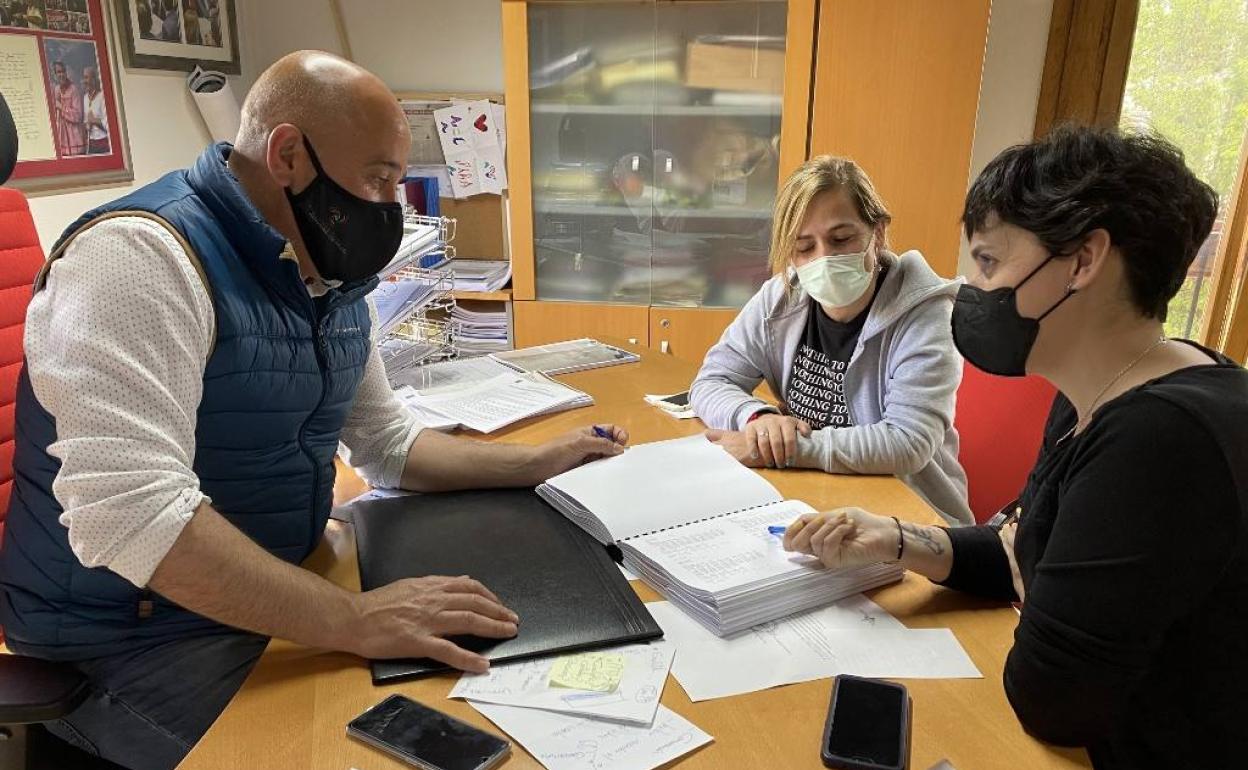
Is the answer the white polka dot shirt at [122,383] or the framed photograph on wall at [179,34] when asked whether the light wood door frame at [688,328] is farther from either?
the white polka dot shirt at [122,383]

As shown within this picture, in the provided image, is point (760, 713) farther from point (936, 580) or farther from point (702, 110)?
point (702, 110)

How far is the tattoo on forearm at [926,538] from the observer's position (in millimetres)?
1099

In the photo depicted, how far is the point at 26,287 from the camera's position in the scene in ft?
4.29

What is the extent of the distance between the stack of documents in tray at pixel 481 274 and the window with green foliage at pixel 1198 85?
208 cm

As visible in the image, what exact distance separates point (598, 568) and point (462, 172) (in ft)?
7.43

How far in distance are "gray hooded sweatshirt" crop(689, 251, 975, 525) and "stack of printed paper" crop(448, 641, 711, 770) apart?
66 centimetres

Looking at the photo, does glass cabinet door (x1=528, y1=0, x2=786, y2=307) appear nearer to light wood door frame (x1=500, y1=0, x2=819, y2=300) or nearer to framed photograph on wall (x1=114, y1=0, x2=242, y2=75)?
light wood door frame (x1=500, y1=0, x2=819, y2=300)

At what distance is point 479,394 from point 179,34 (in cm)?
179

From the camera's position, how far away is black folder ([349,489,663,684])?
3.17 ft

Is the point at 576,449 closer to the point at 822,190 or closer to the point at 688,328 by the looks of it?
the point at 822,190

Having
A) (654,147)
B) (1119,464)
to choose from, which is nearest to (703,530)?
(1119,464)

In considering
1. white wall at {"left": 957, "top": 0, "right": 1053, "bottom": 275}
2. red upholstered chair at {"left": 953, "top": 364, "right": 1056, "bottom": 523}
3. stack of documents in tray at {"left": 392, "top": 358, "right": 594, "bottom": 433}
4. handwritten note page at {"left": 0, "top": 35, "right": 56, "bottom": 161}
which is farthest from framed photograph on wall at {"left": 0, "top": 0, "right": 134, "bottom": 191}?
white wall at {"left": 957, "top": 0, "right": 1053, "bottom": 275}

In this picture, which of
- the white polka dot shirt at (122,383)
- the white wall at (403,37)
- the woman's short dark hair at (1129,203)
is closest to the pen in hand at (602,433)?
the white polka dot shirt at (122,383)

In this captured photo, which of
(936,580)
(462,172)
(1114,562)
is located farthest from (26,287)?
(462,172)
